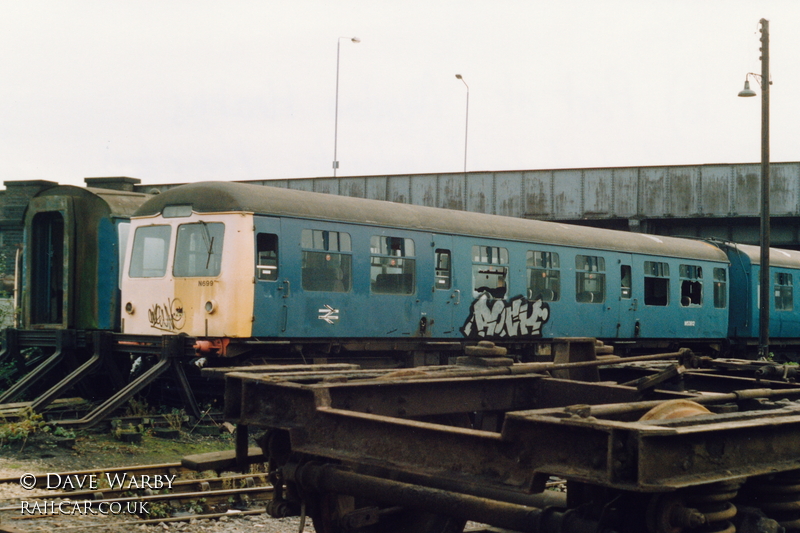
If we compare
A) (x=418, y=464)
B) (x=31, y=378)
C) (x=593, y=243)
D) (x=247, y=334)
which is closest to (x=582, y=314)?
(x=593, y=243)

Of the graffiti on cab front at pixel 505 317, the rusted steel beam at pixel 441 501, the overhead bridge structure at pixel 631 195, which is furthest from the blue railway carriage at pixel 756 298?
the rusted steel beam at pixel 441 501

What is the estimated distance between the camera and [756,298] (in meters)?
21.5

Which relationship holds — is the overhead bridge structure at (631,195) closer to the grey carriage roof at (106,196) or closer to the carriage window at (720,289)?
the carriage window at (720,289)

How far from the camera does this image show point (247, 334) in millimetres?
12000

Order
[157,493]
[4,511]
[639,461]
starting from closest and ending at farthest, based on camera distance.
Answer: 1. [639,461]
2. [4,511]
3. [157,493]

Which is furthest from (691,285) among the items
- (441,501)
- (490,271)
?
(441,501)

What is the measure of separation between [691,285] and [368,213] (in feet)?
33.2

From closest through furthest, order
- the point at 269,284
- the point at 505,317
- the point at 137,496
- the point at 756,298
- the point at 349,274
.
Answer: the point at 137,496
the point at 269,284
the point at 349,274
the point at 505,317
the point at 756,298

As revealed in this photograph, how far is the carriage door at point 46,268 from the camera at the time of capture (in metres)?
16.1

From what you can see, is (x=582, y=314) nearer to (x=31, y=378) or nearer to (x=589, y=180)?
(x=31, y=378)

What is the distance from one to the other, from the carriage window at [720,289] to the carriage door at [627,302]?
3604 millimetres

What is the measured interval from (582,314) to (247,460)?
12768 mm

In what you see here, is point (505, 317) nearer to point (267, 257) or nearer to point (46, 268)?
→ point (267, 257)

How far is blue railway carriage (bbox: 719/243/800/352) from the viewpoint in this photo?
70.8 feet
